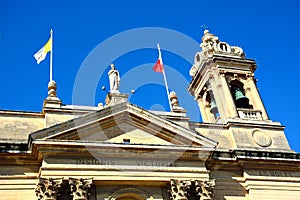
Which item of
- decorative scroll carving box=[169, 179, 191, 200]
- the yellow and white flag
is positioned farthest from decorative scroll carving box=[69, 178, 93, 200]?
the yellow and white flag

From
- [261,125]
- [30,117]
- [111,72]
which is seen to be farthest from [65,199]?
[261,125]

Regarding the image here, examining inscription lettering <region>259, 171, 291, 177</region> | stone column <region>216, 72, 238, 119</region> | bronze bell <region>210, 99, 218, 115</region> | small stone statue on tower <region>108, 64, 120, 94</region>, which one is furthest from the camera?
bronze bell <region>210, 99, 218, 115</region>

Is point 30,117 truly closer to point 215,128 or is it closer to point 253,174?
point 215,128

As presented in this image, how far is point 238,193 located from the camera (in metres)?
19.0

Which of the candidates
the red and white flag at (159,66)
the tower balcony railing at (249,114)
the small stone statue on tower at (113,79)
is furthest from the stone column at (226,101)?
the small stone statue on tower at (113,79)

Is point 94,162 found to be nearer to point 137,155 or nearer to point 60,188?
point 60,188

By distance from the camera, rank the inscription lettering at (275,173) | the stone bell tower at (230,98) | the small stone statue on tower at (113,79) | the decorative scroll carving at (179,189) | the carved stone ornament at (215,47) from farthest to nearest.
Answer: the carved stone ornament at (215,47) < the stone bell tower at (230,98) < the small stone statue on tower at (113,79) < the inscription lettering at (275,173) < the decorative scroll carving at (179,189)

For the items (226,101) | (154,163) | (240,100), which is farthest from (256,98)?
(154,163)

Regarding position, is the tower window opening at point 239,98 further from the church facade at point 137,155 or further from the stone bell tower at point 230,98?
the church facade at point 137,155

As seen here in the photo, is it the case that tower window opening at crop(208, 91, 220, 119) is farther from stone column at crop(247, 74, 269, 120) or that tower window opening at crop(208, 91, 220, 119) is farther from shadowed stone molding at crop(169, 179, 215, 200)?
shadowed stone molding at crop(169, 179, 215, 200)

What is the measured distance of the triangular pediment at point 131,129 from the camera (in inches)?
710

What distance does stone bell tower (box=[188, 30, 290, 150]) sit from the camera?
21469 mm

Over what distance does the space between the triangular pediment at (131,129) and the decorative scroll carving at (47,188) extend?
2318 millimetres

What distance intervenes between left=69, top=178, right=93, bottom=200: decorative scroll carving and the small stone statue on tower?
221 inches
